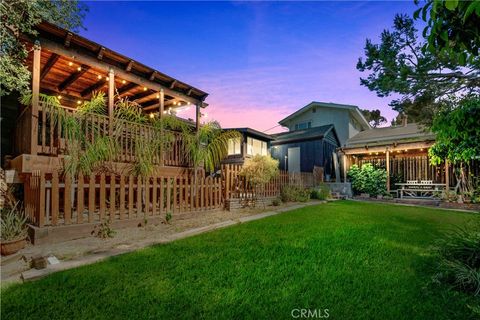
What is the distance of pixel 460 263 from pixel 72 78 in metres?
10.6

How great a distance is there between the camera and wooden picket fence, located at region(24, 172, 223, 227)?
4.22 meters

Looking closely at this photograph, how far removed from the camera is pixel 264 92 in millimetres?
16578

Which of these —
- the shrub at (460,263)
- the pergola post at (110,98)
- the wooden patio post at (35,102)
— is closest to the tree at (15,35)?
the wooden patio post at (35,102)

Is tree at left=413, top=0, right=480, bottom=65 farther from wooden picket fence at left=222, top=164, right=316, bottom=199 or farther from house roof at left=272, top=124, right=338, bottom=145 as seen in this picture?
house roof at left=272, top=124, right=338, bottom=145

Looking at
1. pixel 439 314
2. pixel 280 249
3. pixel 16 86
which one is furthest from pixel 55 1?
pixel 439 314

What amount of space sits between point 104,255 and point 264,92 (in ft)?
49.7

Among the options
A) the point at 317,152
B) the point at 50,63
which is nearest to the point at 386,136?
the point at 317,152

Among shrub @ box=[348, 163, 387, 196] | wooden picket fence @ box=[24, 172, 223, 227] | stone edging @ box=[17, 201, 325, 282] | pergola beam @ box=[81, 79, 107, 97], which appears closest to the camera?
stone edging @ box=[17, 201, 325, 282]

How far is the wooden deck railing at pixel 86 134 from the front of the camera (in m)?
5.29

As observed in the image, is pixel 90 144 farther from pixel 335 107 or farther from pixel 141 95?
pixel 335 107

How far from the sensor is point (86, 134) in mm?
5781

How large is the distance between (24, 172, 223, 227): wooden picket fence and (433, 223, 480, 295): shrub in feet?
17.6

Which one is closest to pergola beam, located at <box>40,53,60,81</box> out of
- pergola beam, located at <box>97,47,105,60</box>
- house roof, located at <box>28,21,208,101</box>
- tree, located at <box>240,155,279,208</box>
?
house roof, located at <box>28,21,208,101</box>

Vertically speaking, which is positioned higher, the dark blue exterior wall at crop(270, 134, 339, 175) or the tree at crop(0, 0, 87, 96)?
the tree at crop(0, 0, 87, 96)
